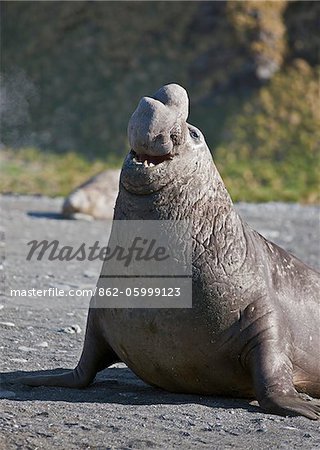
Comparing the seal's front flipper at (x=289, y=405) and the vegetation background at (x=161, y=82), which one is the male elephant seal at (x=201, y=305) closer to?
the seal's front flipper at (x=289, y=405)

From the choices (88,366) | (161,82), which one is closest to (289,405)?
(88,366)

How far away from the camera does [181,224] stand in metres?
5.82

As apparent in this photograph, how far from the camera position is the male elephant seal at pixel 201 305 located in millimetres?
5656

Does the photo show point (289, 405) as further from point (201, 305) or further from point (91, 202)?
point (91, 202)

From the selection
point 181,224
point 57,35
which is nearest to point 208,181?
point 181,224

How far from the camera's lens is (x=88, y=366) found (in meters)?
6.18

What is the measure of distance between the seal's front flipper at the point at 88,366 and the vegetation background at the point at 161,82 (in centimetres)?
1623

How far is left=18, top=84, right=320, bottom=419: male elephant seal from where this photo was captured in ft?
18.6

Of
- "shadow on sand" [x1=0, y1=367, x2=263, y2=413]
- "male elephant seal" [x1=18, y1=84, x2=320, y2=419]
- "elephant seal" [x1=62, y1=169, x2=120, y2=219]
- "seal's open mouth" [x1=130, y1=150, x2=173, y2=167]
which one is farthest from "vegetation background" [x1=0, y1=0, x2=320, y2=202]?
"seal's open mouth" [x1=130, y1=150, x2=173, y2=167]

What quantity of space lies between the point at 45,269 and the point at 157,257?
197 inches

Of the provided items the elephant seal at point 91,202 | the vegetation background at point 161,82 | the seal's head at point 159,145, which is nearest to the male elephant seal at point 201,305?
the seal's head at point 159,145

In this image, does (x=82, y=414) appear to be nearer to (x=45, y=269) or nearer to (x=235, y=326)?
(x=235, y=326)

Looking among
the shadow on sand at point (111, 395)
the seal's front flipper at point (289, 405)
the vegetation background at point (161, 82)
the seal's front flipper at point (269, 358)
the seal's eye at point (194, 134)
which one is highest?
the vegetation background at point (161, 82)

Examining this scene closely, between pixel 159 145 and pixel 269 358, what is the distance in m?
1.36
